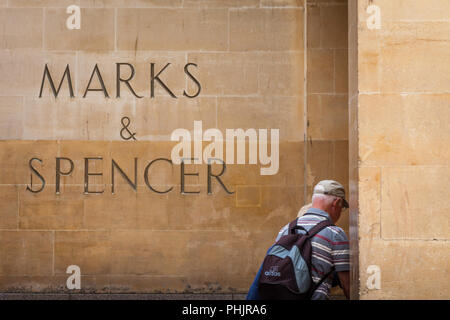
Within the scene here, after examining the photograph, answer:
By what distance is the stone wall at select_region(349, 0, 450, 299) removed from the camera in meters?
5.09

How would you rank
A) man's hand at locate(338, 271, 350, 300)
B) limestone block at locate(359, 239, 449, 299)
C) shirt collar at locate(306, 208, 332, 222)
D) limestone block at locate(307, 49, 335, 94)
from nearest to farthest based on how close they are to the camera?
man's hand at locate(338, 271, 350, 300) → shirt collar at locate(306, 208, 332, 222) → limestone block at locate(359, 239, 449, 299) → limestone block at locate(307, 49, 335, 94)

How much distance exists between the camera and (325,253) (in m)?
4.40

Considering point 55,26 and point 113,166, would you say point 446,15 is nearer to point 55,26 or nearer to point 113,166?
point 113,166

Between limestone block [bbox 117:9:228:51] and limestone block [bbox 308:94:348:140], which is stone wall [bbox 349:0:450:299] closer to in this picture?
limestone block [bbox 308:94:348:140]

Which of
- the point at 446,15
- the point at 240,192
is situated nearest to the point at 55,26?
the point at 240,192

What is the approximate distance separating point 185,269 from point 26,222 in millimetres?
2385

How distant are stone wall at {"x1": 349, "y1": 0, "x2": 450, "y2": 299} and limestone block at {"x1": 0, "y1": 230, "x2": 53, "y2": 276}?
198 inches

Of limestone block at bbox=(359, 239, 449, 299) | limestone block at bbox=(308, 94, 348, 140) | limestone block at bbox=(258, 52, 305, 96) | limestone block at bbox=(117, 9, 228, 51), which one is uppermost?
limestone block at bbox=(117, 9, 228, 51)

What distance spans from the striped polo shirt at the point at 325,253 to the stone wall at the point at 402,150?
680 millimetres

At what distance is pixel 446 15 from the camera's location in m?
5.20

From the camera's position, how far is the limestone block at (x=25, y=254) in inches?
339

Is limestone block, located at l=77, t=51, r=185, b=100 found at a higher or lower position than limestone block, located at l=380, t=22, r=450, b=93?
higher

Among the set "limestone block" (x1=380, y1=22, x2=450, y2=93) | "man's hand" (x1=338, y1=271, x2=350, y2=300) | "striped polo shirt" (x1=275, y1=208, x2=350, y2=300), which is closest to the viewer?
"striped polo shirt" (x1=275, y1=208, x2=350, y2=300)

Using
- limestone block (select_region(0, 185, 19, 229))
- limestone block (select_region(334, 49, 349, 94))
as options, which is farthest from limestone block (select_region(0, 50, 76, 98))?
limestone block (select_region(334, 49, 349, 94))
